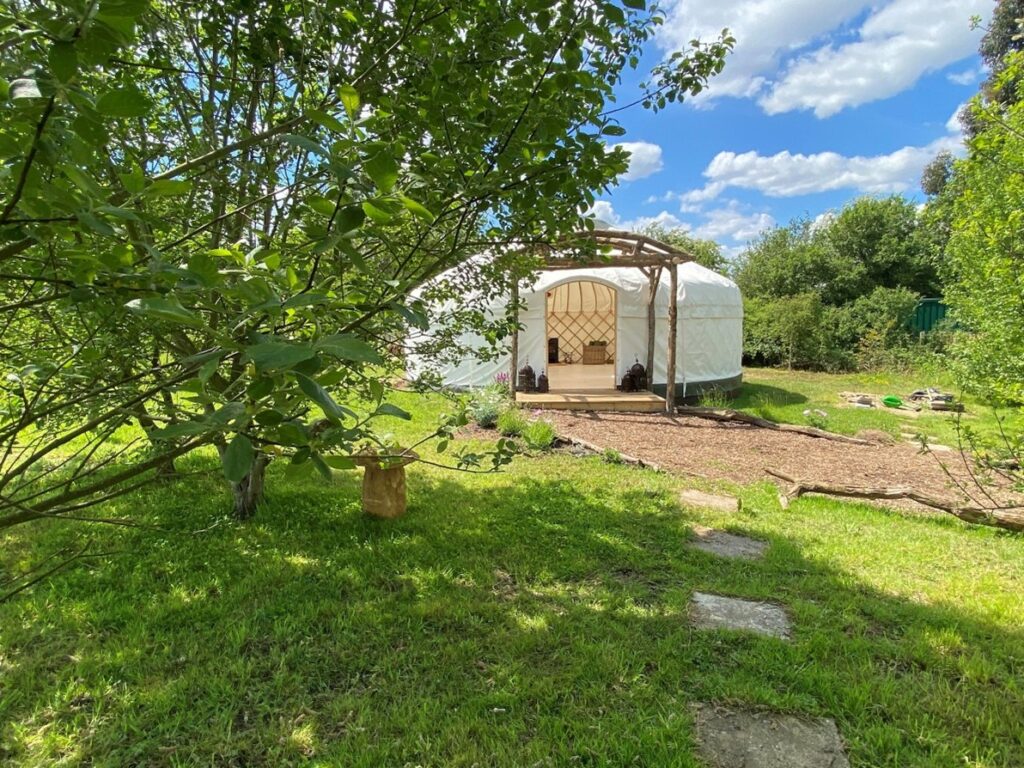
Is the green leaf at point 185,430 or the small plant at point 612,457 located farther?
the small plant at point 612,457

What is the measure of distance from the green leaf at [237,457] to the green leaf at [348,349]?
0.41ft

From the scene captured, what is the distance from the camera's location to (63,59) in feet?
1.49

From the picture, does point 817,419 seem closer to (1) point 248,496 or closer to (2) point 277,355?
(1) point 248,496

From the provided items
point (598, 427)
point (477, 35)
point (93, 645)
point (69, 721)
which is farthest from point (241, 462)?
point (598, 427)

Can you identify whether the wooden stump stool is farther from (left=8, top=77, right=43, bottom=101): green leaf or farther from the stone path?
(left=8, top=77, right=43, bottom=101): green leaf

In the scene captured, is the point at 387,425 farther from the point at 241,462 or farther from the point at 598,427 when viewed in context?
the point at 241,462

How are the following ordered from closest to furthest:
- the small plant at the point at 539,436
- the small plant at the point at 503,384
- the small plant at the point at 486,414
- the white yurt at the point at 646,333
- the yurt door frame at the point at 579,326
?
the small plant at the point at 539,436 < the small plant at the point at 486,414 < the small plant at the point at 503,384 < the white yurt at the point at 646,333 < the yurt door frame at the point at 579,326

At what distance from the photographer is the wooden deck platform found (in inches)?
327

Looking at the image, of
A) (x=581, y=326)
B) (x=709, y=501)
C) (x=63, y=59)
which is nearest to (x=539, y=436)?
(x=709, y=501)

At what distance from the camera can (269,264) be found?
2.30ft

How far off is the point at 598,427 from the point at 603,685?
5254mm

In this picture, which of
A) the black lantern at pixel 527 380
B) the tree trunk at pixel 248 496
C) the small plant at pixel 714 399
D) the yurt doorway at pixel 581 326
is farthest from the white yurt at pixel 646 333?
the tree trunk at pixel 248 496

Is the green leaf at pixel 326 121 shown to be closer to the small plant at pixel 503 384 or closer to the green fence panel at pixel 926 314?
the small plant at pixel 503 384

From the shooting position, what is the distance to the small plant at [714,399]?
8.70 meters
